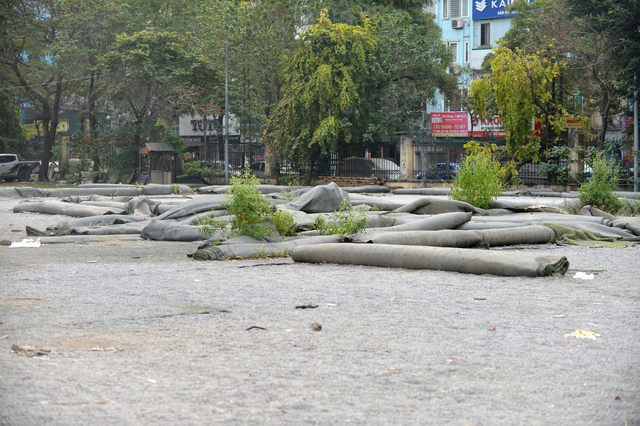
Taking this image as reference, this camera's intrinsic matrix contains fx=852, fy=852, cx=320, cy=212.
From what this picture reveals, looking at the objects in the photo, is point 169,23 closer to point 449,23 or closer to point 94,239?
point 449,23

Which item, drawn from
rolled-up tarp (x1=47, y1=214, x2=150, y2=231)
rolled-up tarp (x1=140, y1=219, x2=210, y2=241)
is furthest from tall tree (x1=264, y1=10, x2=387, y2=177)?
rolled-up tarp (x1=140, y1=219, x2=210, y2=241)

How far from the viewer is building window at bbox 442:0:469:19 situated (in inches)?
2233

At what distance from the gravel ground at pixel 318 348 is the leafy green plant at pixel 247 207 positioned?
6.29ft

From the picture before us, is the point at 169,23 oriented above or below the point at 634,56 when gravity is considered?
above

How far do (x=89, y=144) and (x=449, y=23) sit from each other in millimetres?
25602

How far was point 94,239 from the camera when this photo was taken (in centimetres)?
1343

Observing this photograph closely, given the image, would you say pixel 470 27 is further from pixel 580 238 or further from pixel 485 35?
pixel 580 238

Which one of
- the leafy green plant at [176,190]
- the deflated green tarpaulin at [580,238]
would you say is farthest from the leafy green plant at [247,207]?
the leafy green plant at [176,190]

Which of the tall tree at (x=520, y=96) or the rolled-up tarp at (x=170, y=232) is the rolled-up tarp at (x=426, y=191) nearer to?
the tall tree at (x=520, y=96)

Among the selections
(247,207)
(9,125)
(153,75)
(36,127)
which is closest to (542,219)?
(247,207)

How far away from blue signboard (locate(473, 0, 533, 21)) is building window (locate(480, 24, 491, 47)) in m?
0.81

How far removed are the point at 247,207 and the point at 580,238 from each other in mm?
5098

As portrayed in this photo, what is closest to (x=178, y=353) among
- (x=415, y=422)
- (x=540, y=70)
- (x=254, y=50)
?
(x=415, y=422)

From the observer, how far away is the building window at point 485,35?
5544 centimetres
